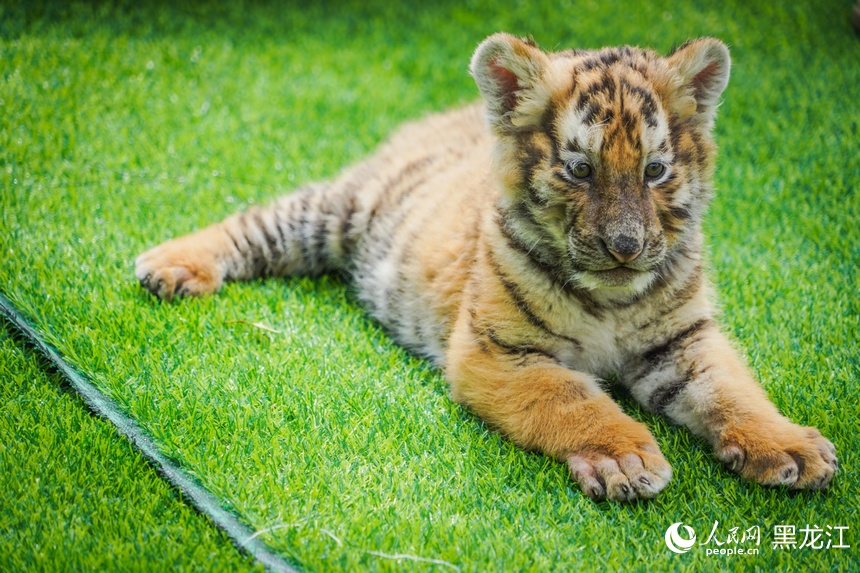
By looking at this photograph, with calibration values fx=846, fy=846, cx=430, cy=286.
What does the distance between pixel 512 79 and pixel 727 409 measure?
1.55 metres

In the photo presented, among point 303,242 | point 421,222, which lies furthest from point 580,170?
point 303,242

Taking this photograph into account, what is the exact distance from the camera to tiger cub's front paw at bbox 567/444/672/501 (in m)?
2.93

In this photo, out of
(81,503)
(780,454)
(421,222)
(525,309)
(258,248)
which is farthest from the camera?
(258,248)

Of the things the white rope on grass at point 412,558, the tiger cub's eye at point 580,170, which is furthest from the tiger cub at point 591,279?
the white rope on grass at point 412,558

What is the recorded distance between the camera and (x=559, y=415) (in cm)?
322

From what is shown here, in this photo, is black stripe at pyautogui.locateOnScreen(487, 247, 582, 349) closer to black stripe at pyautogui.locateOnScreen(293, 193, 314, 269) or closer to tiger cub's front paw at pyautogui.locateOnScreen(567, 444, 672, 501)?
tiger cub's front paw at pyautogui.locateOnScreen(567, 444, 672, 501)

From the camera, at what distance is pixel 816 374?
12.2ft

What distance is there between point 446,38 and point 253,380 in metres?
4.57

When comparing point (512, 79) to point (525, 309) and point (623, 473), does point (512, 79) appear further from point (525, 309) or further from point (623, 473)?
point (623, 473)

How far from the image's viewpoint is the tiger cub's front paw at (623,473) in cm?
293

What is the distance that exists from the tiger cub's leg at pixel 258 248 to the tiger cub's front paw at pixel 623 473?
2.19m

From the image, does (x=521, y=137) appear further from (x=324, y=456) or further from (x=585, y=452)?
(x=324, y=456)

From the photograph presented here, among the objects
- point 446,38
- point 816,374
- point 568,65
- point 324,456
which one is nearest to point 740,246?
point 816,374

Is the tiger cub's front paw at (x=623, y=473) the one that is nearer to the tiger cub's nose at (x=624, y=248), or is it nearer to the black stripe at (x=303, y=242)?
the tiger cub's nose at (x=624, y=248)
